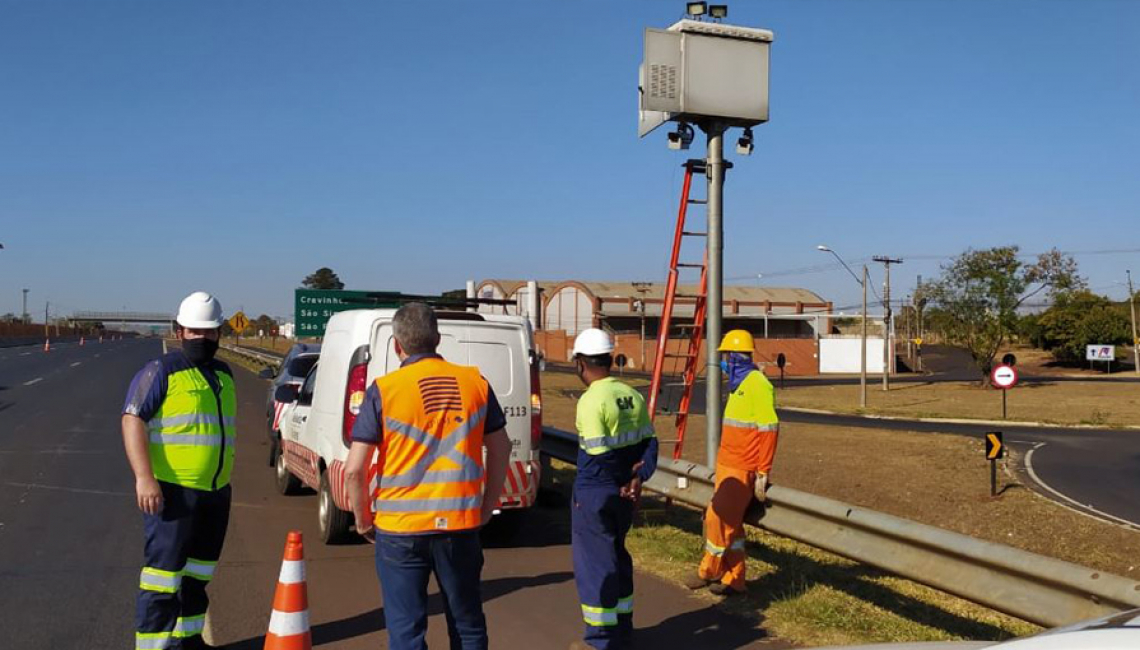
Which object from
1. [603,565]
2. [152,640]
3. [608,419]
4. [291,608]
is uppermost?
[608,419]

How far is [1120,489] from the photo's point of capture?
640 inches

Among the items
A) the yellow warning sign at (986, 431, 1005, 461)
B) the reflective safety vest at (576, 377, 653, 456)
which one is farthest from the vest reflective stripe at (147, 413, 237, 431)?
the yellow warning sign at (986, 431, 1005, 461)

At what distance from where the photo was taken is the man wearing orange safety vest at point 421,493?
396 centimetres

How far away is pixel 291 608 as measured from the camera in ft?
15.7

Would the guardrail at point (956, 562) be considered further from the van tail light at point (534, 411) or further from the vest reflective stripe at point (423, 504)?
the vest reflective stripe at point (423, 504)

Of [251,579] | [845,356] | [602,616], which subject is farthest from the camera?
[845,356]

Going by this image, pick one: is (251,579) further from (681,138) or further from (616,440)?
(681,138)

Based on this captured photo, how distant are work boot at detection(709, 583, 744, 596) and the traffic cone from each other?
9.71 feet

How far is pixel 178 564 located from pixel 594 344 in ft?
7.87

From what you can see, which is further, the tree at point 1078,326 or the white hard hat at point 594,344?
the tree at point 1078,326

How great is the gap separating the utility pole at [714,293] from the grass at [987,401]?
25694mm

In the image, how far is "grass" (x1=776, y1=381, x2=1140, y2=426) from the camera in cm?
3406

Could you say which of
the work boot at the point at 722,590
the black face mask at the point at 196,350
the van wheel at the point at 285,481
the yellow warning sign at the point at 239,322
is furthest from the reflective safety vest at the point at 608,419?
the yellow warning sign at the point at 239,322

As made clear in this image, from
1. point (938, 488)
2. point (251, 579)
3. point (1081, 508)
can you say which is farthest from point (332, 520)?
point (1081, 508)
